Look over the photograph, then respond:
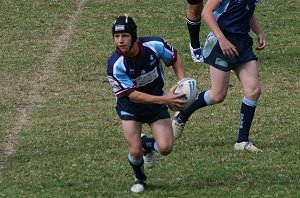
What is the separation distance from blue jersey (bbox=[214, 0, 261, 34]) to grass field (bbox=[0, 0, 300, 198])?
1.30 meters

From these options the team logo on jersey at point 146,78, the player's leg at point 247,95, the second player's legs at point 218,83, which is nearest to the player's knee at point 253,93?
the player's leg at point 247,95

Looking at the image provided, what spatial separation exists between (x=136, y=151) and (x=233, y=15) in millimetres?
2223

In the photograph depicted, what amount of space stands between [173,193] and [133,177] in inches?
28.5


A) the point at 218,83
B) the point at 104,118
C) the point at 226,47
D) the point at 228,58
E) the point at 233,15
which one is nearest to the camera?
the point at 226,47

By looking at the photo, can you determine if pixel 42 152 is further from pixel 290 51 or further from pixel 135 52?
pixel 290 51

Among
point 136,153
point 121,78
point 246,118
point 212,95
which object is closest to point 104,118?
point 212,95

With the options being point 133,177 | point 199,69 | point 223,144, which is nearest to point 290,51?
point 199,69

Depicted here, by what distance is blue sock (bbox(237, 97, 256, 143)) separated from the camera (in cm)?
1002

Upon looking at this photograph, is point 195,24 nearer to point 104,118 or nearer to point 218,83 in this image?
point 104,118

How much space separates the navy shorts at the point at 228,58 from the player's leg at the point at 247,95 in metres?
0.07

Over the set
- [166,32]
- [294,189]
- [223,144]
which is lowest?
[166,32]

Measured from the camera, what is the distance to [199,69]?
Answer: 591 inches

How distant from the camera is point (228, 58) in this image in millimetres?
9859

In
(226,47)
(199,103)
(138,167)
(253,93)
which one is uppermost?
(226,47)
